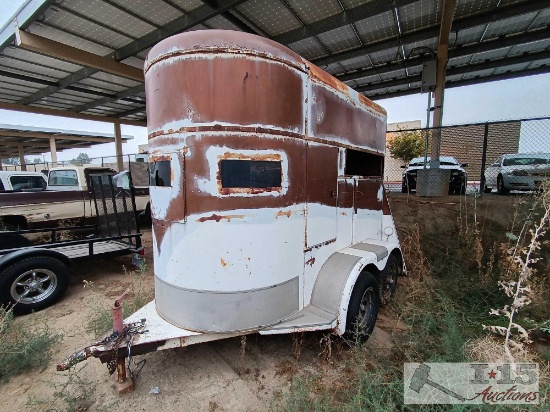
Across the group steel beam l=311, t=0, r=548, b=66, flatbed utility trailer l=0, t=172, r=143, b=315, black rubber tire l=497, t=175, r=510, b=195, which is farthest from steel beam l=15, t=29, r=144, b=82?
black rubber tire l=497, t=175, r=510, b=195

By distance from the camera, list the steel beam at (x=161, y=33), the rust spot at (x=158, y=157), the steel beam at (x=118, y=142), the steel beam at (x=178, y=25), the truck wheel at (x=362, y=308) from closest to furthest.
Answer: the rust spot at (x=158, y=157), the truck wheel at (x=362, y=308), the steel beam at (x=178, y=25), the steel beam at (x=161, y=33), the steel beam at (x=118, y=142)

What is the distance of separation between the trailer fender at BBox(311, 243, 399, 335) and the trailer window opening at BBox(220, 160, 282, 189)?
1231mm

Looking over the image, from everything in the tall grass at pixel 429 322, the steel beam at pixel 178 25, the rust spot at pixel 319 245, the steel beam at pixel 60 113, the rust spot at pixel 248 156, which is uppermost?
the steel beam at pixel 178 25

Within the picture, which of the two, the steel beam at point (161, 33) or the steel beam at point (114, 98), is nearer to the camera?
the steel beam at point (161, 33)

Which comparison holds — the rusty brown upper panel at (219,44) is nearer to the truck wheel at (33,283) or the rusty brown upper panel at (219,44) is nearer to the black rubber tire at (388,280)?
the black rubber tire at (388,280)

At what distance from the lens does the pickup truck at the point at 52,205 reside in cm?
669

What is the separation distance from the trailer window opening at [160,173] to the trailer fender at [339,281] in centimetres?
185

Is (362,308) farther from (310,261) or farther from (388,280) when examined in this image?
(388,280)

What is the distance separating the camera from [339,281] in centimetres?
295

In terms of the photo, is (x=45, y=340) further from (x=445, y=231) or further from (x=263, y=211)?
(x=445, y=231)

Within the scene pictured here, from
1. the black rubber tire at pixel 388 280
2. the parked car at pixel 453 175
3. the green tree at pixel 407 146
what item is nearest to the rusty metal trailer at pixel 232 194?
the black rubber tire at pixel 388 280

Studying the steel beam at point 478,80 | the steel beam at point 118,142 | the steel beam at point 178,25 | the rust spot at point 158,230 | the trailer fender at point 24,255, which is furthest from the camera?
the steel beam at point 118,142

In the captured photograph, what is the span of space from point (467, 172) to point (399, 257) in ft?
18.8

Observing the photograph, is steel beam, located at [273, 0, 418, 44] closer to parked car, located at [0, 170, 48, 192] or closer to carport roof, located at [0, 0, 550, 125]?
carport roof, located at [0, 0, 550, 125]
